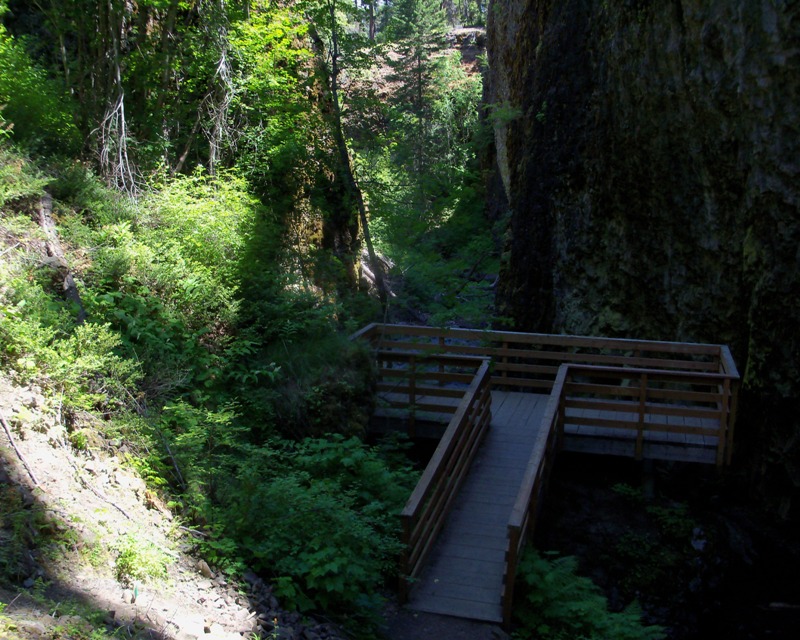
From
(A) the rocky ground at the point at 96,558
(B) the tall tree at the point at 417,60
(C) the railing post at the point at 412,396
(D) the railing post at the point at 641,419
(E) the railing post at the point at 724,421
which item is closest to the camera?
(A) the rocky ground at the point at 96,558

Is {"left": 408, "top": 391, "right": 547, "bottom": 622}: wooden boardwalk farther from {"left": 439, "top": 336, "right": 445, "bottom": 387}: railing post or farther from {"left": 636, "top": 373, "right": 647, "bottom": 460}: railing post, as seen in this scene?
{"left": 636, "top": 373, "right": 647, "bottom": 460}: railing post

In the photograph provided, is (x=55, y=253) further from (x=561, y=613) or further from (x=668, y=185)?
(x=668, y=185)

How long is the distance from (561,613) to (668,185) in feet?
25.0

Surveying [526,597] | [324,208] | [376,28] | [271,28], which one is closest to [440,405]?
[526,597]

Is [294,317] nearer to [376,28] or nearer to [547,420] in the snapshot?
[547,420]

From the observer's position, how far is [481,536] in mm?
6980

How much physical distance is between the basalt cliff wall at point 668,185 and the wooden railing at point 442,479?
7.13 ft

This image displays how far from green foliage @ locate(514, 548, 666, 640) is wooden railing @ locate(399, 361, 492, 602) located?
0.98 m

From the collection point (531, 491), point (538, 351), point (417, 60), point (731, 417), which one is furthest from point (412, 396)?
point (417, 60)

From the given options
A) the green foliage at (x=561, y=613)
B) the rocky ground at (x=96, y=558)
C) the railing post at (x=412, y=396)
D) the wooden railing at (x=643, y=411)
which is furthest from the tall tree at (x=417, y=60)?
the rocky ground at (x=96, y=558)

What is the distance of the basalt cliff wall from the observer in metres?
8.80

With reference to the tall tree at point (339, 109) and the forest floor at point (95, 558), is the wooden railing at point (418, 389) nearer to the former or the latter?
the tall tree at point (339, 109)

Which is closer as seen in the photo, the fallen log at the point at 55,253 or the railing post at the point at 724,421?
the fallen log at the point at 55,253

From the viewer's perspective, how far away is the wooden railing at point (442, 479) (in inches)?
239
